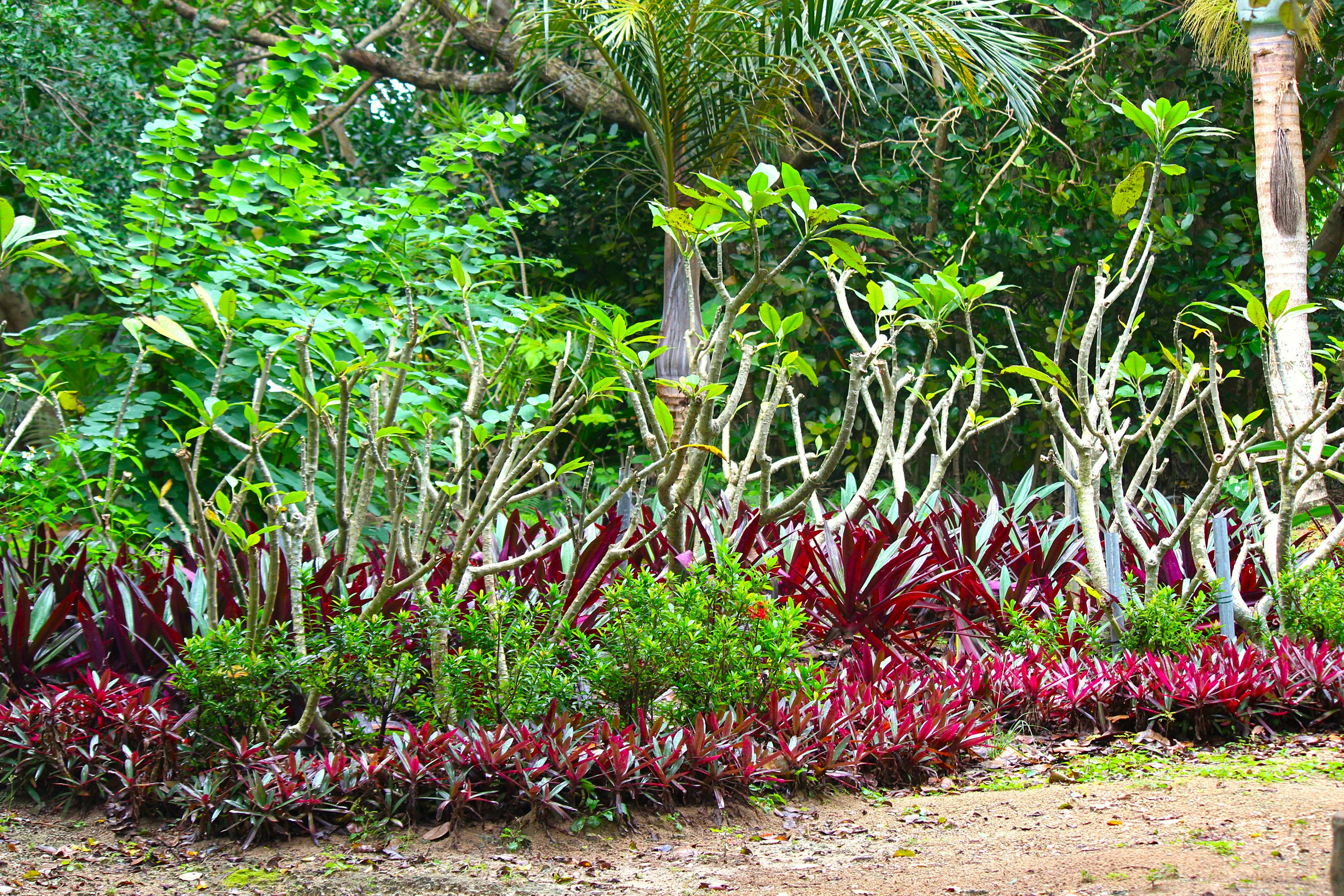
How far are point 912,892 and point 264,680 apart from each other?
1.52 metres

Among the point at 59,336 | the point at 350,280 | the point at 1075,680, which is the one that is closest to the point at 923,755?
the point at 1075,680

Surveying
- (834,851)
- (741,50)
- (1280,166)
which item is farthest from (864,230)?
(1280,166)

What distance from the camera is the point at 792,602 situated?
2.82m

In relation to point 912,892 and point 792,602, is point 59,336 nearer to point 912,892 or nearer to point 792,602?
point 792,602

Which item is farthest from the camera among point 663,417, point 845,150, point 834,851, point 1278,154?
point 845,150

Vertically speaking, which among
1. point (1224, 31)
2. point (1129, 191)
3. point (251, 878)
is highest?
point (1224, 31)

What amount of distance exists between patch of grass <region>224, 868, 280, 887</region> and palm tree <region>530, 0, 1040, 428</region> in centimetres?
340

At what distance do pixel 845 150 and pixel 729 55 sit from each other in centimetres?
242

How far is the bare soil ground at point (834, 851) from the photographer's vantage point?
2.06m

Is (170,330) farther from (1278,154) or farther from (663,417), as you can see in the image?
(1278,154)

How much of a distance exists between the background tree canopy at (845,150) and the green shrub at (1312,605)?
117 inches

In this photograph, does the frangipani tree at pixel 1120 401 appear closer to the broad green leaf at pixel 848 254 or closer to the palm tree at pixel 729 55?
the broad green leaf at pixel 848 254

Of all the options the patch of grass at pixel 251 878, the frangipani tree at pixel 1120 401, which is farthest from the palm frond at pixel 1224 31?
the patch of grass at pixel 251 878

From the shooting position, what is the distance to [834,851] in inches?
92.0
